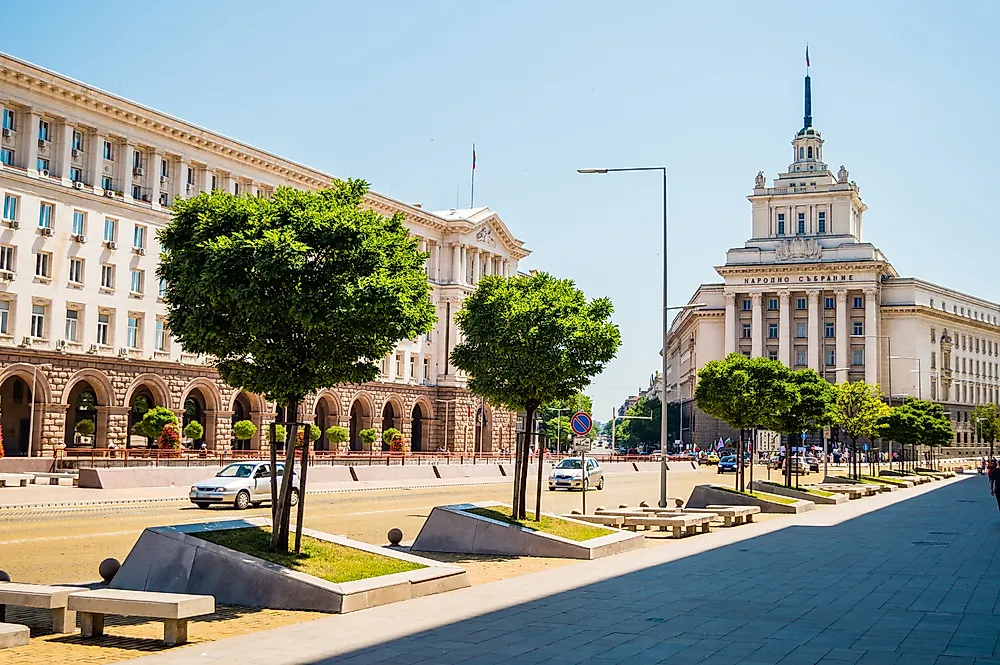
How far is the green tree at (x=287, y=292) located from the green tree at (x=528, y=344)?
248 inches

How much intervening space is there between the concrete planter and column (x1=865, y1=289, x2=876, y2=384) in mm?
92675

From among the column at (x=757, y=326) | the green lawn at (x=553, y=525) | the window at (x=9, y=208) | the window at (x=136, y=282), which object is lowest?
the green lawn at (x=553, y=525)

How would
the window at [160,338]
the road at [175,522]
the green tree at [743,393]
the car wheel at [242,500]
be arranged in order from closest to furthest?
the road at [175,522], the car wheel at [242,500], the green tree at [743,393], the window at [160,338]

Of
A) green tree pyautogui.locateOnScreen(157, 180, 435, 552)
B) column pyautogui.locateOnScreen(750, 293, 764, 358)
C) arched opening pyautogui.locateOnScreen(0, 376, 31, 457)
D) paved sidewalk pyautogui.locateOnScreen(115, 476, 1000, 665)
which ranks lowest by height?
paved sidewalk pyautogui.locateOnScreen(115, 476, 1000, 665)

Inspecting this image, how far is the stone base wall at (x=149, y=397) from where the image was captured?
53.1m

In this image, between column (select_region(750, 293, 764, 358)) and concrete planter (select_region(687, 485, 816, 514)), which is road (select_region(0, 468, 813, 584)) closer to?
concrete planter (select_region(687, 485, 816, 514))

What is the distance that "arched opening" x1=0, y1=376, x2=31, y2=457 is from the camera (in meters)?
56.2

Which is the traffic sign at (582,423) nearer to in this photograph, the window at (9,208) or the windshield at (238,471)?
the windshield at (238,471)

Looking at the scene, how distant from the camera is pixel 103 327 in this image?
189 ft

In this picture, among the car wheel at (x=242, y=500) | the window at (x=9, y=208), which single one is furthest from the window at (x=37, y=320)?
the car wheel at (x=242, y=500)

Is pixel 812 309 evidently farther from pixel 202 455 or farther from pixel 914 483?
pixel 202 455

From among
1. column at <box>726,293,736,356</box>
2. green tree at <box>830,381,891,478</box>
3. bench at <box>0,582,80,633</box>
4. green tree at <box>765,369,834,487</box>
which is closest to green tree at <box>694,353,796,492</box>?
green tree at <box>765,369,834,487</box>

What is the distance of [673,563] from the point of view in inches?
712

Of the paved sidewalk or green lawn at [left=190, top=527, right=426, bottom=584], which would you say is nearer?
the paved sidewalk
